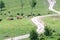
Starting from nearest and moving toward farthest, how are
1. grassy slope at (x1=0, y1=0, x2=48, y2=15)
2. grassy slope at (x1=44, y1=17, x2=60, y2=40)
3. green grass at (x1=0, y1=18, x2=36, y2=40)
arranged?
1. green grass at (x1=0, y1=18, x2=36, y2=40)
2. grassy slope at (x1=44, y1=17, x2=60, y2=40)
3. grassy slope at (x1=0, y1=0, x2=48, y2=15)

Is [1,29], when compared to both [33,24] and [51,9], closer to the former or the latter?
[33,24]

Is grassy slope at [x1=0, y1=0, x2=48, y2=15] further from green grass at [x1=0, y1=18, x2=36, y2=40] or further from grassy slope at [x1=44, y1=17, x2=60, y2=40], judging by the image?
green grass at [x1=0, y1=18, x2=36, y2=40]

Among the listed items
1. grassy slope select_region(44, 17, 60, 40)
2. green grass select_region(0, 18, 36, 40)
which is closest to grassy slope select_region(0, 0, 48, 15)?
grassy slope select_region(44, 17, 60, 40)

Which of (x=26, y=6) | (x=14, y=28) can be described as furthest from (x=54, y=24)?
(x=26, y=6)

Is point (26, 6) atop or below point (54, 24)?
below

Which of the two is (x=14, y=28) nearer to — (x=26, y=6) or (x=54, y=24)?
(x=54, y=24)

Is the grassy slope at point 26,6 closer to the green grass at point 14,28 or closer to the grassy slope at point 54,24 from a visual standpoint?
the grassy slope at point 54,24

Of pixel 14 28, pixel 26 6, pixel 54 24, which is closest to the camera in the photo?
pixel 14 28

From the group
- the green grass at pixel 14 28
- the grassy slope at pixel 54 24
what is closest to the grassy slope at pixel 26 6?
the grassy slope at pixel 54 24

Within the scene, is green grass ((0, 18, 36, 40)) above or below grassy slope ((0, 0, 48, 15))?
above
